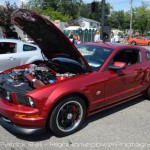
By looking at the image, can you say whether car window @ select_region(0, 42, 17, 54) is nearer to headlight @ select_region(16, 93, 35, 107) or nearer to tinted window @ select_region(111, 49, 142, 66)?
tinted window @ select_region(111, 49, 142, 66)

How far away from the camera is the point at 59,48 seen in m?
5.06

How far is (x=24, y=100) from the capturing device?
4.06 metres

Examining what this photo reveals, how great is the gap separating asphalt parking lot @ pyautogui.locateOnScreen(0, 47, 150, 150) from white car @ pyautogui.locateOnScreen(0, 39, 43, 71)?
12.4 ft

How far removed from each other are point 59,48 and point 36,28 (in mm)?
598

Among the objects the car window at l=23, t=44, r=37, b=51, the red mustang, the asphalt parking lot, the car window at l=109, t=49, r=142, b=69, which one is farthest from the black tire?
the car window at l=23, t=44, r=37, b=51

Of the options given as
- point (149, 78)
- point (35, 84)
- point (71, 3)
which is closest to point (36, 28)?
point (35, 84)

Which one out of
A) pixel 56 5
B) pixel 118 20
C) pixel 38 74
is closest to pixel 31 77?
pixel 38 74

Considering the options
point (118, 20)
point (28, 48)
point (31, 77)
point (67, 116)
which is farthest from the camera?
point (118, 20)

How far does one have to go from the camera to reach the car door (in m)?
5.01

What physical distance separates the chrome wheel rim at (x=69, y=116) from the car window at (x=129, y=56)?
1.47 meters

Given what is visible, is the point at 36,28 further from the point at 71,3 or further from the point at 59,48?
the point at 71,3

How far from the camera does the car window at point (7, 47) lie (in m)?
8.20

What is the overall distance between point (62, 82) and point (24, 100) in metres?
0.66

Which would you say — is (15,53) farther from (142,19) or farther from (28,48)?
(142,19)
